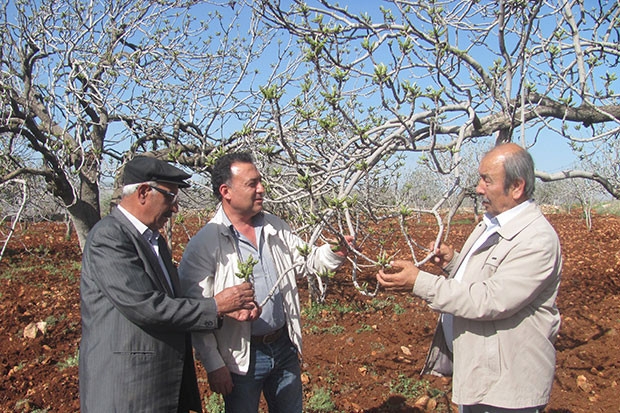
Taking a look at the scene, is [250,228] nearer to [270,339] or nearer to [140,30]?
[270,339]

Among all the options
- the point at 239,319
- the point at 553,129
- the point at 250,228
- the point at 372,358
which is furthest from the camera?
the point at 372,358

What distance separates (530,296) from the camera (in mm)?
1960

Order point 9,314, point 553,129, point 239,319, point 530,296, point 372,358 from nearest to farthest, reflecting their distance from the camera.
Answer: point 530,296 → point 239,319 → point 553,129 → point 372,358 → point 9,314

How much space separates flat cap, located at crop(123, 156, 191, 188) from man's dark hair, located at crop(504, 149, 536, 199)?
136 cm

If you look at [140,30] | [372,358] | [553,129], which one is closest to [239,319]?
[553,129]

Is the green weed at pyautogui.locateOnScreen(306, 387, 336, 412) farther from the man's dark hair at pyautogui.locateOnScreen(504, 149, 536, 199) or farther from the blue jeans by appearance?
the man's dark hair at pyautogui.locateOnScreen(504, 149, 536, 199)

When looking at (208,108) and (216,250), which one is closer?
(216,250)

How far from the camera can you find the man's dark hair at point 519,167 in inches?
82.1

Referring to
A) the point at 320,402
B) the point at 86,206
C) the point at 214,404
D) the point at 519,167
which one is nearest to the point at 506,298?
the point at 519,167

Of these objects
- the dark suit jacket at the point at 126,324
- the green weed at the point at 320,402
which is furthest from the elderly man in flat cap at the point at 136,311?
the green weed at the point at 320,402

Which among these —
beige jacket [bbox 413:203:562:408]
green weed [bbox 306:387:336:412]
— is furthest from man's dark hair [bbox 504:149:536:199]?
green weed [bbox 306:387:336:412]

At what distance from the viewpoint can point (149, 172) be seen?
2.18 metres

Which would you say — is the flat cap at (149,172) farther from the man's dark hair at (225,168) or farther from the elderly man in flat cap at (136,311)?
the man's dark hair at (225,168)

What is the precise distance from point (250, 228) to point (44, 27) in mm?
4367
